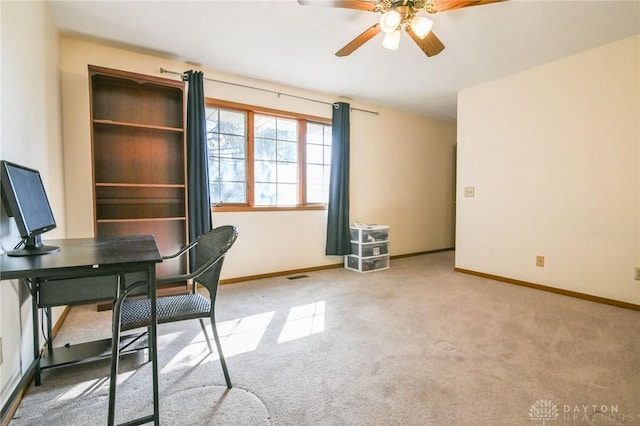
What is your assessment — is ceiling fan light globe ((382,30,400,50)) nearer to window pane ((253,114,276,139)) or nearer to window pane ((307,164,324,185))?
window pane ((253,114,276,139))

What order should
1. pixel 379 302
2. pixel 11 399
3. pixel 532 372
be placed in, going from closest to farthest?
pixel 11 399, pixel 532 372, pixel 379 302

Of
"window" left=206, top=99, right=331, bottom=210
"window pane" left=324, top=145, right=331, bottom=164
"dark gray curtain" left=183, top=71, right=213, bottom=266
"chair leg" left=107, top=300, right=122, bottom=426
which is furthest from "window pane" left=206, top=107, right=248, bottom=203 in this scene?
"chair leg" left=107, top=300, right=122, bottom=426

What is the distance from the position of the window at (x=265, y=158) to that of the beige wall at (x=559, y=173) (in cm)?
196

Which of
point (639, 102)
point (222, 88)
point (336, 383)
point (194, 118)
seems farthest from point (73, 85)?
point (639, 102)

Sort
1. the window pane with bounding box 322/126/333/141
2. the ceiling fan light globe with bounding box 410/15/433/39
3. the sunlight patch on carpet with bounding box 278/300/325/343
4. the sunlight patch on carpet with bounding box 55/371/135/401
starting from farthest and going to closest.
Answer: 1. the window pane with bounding box 322/126/333/141
2. the sunlight patch on carpet with bounding box 278/300/325/343
3. the ceiling fan light globe with bounding box 410/15/433/39
4. the sunlight patch on carpet with bounding box 55/371/135/401

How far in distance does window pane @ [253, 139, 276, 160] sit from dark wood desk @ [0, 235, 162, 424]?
2.15m

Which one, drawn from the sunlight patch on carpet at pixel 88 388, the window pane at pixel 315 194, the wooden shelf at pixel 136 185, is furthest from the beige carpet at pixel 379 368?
the window pane at pixel 315 194

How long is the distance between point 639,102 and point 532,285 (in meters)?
2.00

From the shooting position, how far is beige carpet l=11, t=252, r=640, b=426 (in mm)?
1464

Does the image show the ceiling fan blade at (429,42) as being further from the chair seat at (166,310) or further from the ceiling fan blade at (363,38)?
the chair seat at (166,310)

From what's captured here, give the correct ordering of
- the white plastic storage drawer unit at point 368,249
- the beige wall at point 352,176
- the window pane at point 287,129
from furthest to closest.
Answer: the white plastic storage drawer unit at point 368,249, the window pane at point 287,129, the beige wall at point 352,176

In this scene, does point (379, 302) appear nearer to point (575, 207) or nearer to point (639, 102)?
point (575, 207)

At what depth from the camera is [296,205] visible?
418 centimetres

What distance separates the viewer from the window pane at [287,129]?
403 centimetres
